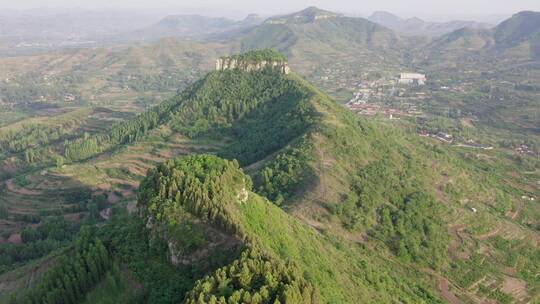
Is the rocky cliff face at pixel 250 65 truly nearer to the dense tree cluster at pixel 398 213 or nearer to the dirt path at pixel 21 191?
the dense tree cluster at pixel 398 213

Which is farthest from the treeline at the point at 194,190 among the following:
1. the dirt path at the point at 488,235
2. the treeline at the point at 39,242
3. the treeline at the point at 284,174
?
the dirt path at the point at 488,235

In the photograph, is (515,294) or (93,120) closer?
(515,294)

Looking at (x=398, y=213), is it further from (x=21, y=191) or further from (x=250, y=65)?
(x=250, y=65)

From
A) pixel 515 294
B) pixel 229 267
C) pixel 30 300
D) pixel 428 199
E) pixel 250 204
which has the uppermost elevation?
pixel 229 267

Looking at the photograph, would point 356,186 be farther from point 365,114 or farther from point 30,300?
point 365,114

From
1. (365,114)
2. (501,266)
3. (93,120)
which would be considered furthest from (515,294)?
(93,120)

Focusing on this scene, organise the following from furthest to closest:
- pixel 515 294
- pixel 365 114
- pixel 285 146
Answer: pixel 365 114
pixel 285 146
pixel 515 294

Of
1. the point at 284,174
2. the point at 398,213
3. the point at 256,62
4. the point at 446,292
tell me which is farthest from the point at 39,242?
the point at 256,62
